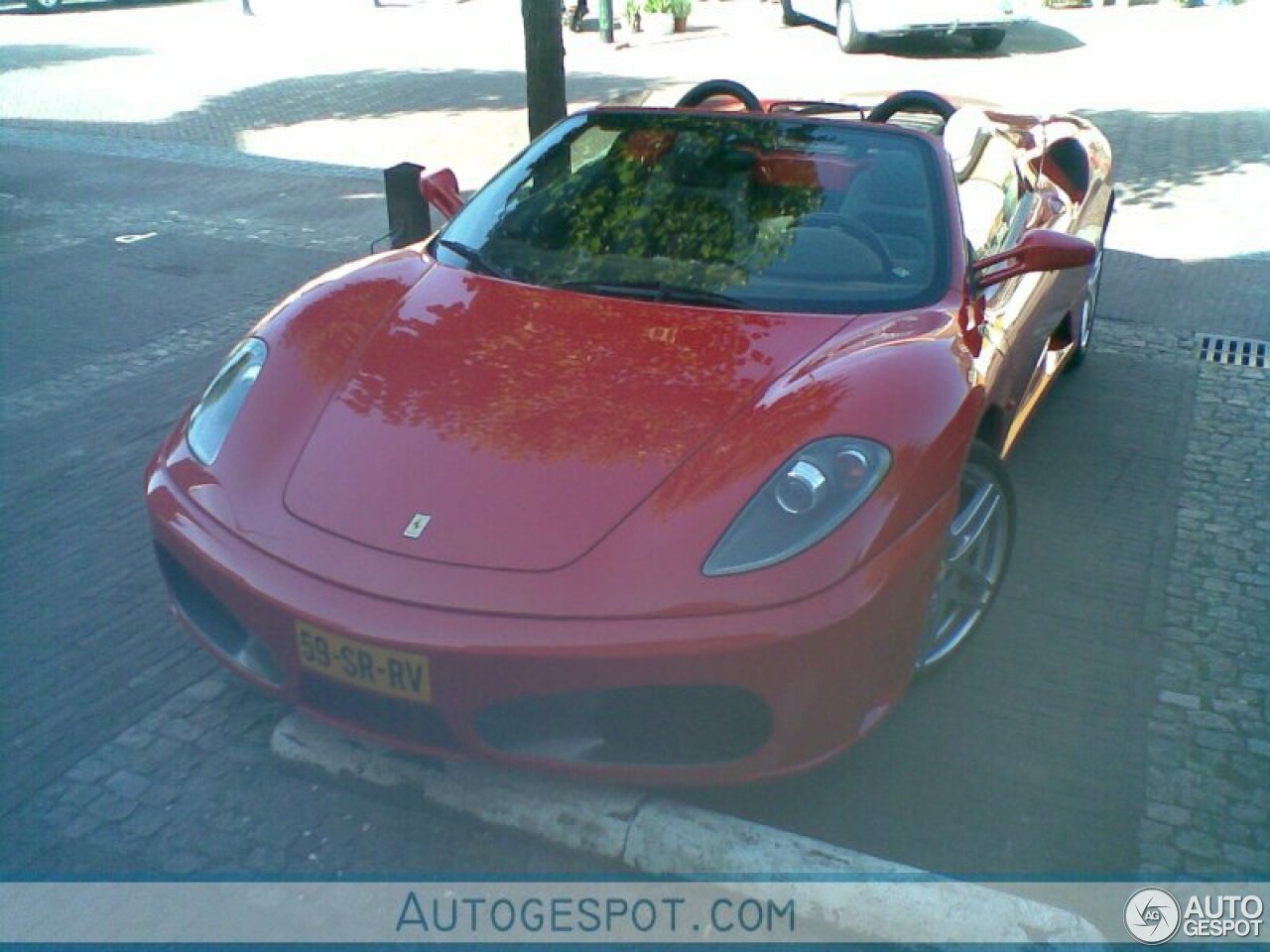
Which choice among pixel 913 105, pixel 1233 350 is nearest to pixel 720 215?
pixel 913 105

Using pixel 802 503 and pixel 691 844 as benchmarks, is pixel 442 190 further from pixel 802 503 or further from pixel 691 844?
pixel 691 844

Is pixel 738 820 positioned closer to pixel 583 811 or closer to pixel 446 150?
pixel 583 811

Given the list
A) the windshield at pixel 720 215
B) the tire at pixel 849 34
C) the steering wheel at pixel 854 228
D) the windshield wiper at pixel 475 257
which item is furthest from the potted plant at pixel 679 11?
the steering wheel at pixel 854 228

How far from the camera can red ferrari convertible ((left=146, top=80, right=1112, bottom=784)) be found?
98.4 inches

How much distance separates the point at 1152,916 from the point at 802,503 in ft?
3.70

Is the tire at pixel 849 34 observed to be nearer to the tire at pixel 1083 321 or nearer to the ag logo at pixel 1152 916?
the tire at pixel 1083 321

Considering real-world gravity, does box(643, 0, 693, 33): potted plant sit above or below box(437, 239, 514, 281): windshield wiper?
below

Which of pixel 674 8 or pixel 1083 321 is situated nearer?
pixel 1083 321

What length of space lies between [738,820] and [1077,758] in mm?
929

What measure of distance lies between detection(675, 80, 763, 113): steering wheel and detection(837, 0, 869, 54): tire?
13253mm

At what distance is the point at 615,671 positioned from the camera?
8.00 feet

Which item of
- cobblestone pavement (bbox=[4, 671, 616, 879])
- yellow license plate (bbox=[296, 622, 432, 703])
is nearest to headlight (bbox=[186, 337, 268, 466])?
yellow license plate (bbox=[296, 622, 432, 703])

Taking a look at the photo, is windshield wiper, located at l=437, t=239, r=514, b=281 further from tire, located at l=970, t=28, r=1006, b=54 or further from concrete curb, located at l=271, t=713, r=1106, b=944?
tire, located at l=970, t=28, r=1006, b=54

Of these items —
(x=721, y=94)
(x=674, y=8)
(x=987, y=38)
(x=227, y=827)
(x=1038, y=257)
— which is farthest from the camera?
(x=674, y=8)
